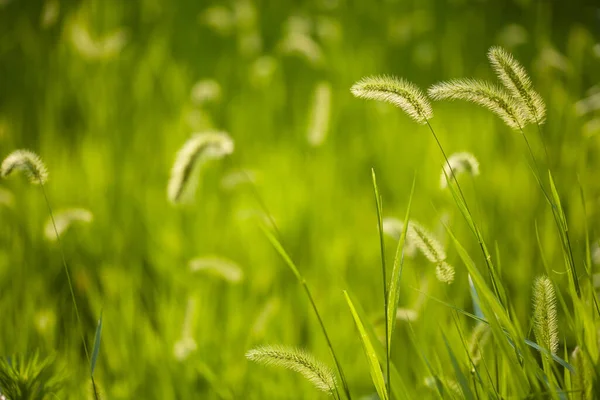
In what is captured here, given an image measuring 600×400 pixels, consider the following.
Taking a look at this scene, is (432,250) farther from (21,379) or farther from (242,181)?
(242,181)

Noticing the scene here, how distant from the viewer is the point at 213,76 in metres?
3.29

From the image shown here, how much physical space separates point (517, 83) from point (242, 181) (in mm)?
1274

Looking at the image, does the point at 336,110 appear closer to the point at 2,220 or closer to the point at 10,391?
the point at 2,220

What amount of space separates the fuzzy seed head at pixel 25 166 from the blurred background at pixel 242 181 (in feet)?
1.09

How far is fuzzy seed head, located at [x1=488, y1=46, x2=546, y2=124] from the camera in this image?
0.97 meters

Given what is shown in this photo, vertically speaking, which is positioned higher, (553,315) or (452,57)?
(452,57)

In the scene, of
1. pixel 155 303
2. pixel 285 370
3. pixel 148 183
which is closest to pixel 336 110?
pixel 148 183

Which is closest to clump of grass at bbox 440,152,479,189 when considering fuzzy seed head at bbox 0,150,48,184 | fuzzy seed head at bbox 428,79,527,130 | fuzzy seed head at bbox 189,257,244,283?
fuzzy seed head at bbox 428,79,527,130

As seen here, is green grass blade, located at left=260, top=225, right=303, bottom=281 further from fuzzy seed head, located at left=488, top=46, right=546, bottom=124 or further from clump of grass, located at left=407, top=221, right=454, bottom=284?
fuzzy seed head, located at left=488, top=46, right=546, bottom=124

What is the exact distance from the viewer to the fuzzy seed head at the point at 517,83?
0.97m

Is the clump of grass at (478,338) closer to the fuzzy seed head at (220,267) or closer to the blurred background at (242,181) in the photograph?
the blurred background at (242,181)

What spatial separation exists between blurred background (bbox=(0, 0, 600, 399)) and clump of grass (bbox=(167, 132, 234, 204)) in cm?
8

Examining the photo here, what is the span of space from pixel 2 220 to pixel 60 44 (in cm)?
165

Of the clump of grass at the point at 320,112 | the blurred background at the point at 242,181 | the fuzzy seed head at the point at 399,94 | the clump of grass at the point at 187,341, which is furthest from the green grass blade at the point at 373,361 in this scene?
the clump of grass at the point at 320,112
